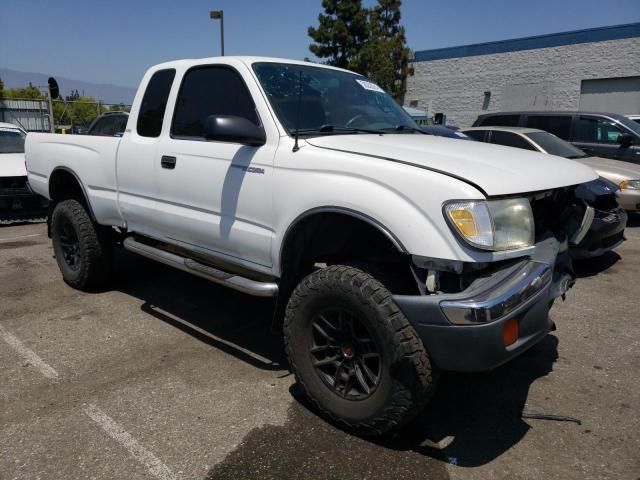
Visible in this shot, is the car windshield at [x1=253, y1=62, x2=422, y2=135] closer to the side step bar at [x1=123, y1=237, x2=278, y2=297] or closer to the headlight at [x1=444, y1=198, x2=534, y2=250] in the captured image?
the side step bar at [x1=123, y1=237, x2=278, y2=297]

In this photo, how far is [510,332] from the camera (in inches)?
93.6

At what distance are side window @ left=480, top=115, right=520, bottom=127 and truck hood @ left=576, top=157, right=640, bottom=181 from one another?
233cm

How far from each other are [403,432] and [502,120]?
8918 mm

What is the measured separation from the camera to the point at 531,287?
95.8 inches

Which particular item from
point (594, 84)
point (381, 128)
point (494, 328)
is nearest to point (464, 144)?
→ point (381, 128)

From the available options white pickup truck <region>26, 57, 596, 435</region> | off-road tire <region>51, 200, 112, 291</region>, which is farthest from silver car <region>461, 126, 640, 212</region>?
off-road tire <region>51, 200, 112, 291</region>

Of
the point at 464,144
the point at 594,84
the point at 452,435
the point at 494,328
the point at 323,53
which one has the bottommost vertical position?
the point at 452,435

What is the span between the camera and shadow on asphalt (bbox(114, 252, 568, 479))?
258 cm

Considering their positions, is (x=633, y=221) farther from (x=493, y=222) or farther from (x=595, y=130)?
(x=493, y=222)

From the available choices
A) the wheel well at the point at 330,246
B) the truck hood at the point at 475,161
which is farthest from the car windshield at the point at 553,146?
the wheel well at the point at 330,246

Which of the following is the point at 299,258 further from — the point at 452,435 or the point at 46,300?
the point at 46,300

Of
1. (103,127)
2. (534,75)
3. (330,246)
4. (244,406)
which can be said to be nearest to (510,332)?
(330,246)

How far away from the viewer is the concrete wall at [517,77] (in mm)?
24484

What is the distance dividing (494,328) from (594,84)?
88.8 feet
